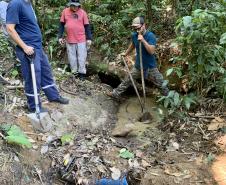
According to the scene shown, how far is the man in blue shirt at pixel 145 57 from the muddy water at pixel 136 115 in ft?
1.24

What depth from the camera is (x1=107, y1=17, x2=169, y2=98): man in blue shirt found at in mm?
6965

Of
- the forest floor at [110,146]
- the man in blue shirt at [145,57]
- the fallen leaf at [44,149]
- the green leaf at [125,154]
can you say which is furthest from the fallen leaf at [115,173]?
the man in blue shirt at [145,57]

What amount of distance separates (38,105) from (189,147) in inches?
101

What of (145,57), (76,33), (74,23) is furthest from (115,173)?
(74,23)

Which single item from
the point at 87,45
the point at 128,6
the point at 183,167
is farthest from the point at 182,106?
the point at 128,6

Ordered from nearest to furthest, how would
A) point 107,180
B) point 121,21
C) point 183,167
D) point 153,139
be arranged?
1. point 107,180
2. point 183,167
3. point 153,139
4. point 121,21

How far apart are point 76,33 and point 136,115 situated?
2.33 metres

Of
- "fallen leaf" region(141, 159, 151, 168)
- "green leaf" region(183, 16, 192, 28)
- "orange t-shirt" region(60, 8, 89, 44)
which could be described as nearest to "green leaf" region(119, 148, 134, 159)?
"fallen leaf" region(141, 159, 151, 168)

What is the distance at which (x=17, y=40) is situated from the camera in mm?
5410

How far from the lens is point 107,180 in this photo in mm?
4906

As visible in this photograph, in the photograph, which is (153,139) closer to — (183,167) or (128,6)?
(183,167)

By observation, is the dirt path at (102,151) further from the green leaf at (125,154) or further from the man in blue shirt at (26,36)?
the man in blue shirt at (26,36)

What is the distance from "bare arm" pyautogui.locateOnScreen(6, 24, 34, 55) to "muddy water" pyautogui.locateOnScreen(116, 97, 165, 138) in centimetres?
246

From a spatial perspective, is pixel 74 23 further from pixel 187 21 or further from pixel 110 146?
pixel 110 146
